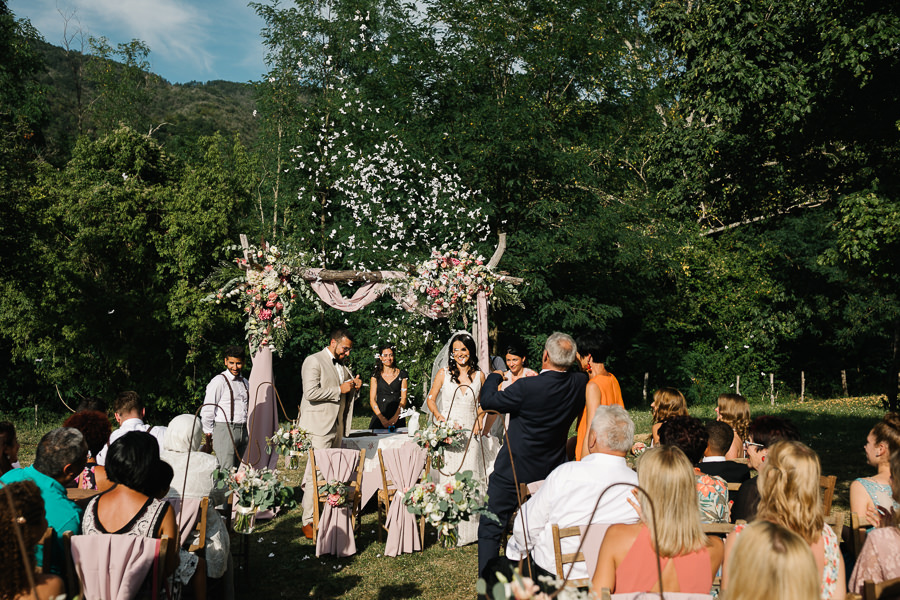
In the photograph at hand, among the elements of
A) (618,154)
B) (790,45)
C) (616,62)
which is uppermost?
(616,62)

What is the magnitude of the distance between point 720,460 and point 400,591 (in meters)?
2.68

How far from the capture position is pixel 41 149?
24766 mm

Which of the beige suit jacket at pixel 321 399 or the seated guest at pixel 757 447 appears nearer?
the seated guest at pixel 757 447

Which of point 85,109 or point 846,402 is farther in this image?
point 85,109

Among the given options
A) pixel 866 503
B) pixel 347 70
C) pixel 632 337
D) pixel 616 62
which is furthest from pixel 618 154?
pixel 866 503

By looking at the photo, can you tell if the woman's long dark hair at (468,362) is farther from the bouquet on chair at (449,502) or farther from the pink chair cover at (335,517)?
the bouquet on chair at (449,502)

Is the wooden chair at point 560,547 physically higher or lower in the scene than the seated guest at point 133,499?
lower

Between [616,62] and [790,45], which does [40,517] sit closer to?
[790,45]

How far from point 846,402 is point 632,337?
6356 millimetres

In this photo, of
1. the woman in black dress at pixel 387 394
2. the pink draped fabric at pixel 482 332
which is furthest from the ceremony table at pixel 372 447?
the pink draped fabric at pixel 482 332

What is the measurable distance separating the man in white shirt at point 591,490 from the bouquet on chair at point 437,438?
7.92 ft

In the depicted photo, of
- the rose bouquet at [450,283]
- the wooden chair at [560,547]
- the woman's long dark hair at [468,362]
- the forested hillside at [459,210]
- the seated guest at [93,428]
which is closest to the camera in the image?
the wooden chair at [560,547]

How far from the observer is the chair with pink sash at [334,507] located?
6340mm

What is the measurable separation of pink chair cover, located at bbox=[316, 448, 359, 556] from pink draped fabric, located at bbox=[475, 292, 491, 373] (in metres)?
2.53
